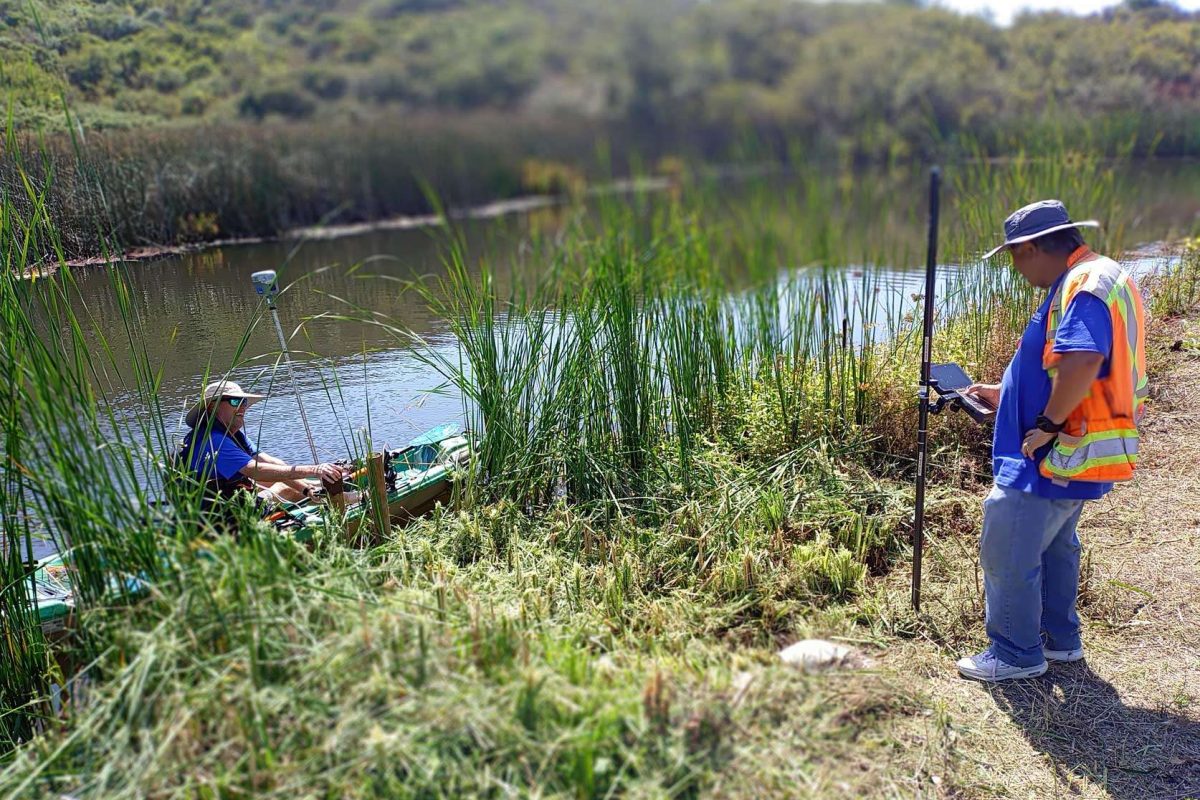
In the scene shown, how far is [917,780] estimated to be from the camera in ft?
8.06

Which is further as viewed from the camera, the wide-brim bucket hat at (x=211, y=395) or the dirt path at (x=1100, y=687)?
the wide-brim bucket hat at (x=211, y=395)

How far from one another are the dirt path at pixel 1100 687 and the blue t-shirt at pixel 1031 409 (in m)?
0.69

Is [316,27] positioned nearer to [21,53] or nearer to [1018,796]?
[21,53]

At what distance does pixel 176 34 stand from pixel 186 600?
4.83 m

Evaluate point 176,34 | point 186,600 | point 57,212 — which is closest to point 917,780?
point 186,600

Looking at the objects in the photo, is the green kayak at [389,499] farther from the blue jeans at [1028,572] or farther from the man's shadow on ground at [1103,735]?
the man's shadow on ground at [1103,735]

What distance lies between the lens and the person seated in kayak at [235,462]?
368 cm

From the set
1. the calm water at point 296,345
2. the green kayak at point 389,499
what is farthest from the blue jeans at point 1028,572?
the green kayak at point 389,499

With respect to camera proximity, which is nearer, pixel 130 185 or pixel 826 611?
pixel 826 611

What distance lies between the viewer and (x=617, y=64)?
664 inches

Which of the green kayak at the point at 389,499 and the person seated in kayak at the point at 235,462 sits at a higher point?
the person seated in kayak at the point at 235,462

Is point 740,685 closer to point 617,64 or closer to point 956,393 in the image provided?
point 956,393

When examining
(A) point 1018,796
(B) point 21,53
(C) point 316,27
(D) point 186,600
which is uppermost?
(C) point 316,27

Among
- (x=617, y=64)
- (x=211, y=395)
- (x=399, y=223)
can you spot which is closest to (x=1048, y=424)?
(x=211, y=395)
